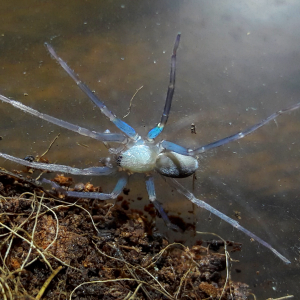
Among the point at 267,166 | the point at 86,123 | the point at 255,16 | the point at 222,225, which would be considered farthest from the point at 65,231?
the point at 255,16

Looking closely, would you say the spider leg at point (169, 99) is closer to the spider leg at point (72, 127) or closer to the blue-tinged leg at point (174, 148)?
the blue-tinged leg at point (174, 148)

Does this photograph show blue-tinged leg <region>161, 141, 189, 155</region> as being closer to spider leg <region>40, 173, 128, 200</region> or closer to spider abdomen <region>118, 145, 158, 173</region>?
spider abdomen <region>118, 145, 158, 173</region>

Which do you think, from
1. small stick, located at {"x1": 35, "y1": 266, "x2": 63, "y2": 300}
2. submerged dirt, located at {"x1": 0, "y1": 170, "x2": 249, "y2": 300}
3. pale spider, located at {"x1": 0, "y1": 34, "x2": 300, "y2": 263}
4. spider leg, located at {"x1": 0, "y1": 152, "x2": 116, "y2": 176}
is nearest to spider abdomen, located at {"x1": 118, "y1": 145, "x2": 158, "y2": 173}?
pale spider, located at {"x1": 0, "y1": 34, "x2": 300, "y2": 263}

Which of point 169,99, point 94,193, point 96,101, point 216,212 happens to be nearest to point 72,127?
point 96,101

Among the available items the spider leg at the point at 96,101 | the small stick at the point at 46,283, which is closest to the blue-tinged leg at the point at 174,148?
the spider leg at the point at 96,101

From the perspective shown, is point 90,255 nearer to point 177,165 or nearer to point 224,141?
point 177,165
